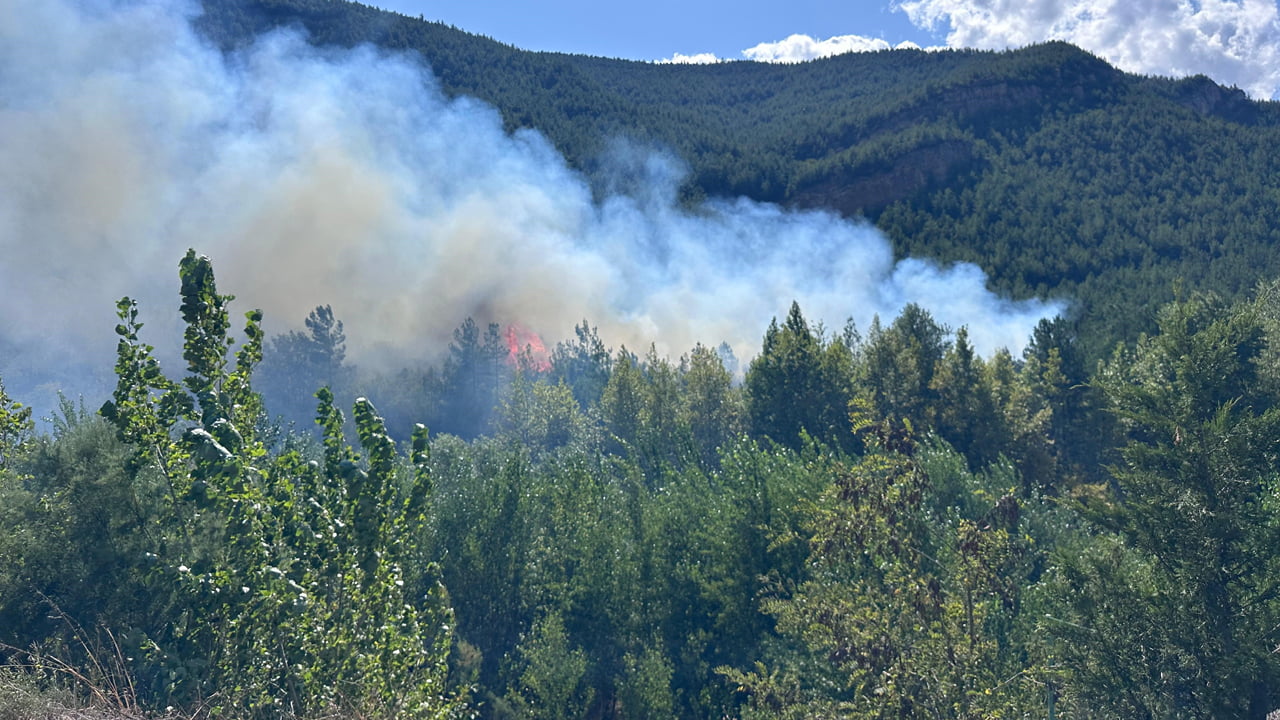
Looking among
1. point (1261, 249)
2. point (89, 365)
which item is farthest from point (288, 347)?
point (1261, 249)

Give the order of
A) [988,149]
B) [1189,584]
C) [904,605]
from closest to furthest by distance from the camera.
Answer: [904,605], [1189,584], [988,149]

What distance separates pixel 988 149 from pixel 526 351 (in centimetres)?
7343

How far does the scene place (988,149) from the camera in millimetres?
121500

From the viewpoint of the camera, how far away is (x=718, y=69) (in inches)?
7293

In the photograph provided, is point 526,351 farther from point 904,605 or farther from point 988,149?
point 904,605

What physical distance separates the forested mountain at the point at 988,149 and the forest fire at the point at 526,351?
29.4m

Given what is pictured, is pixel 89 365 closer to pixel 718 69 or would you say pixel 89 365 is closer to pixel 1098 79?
pixel 718 69

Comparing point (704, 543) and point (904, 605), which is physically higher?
point (704, 543)

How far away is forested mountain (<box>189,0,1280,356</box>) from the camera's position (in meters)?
93.6

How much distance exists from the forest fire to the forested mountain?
96.4 ft

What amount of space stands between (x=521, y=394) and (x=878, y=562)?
234ft

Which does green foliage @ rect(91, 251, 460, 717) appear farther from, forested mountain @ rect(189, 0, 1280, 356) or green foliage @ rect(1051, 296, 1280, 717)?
forested mountain @ rect(189, 0, 1280, 356)

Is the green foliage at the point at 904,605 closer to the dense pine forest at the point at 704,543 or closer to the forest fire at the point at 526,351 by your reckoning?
the dense pine forest at the point at 704,543

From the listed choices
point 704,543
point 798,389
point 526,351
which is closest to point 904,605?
point 704,543
